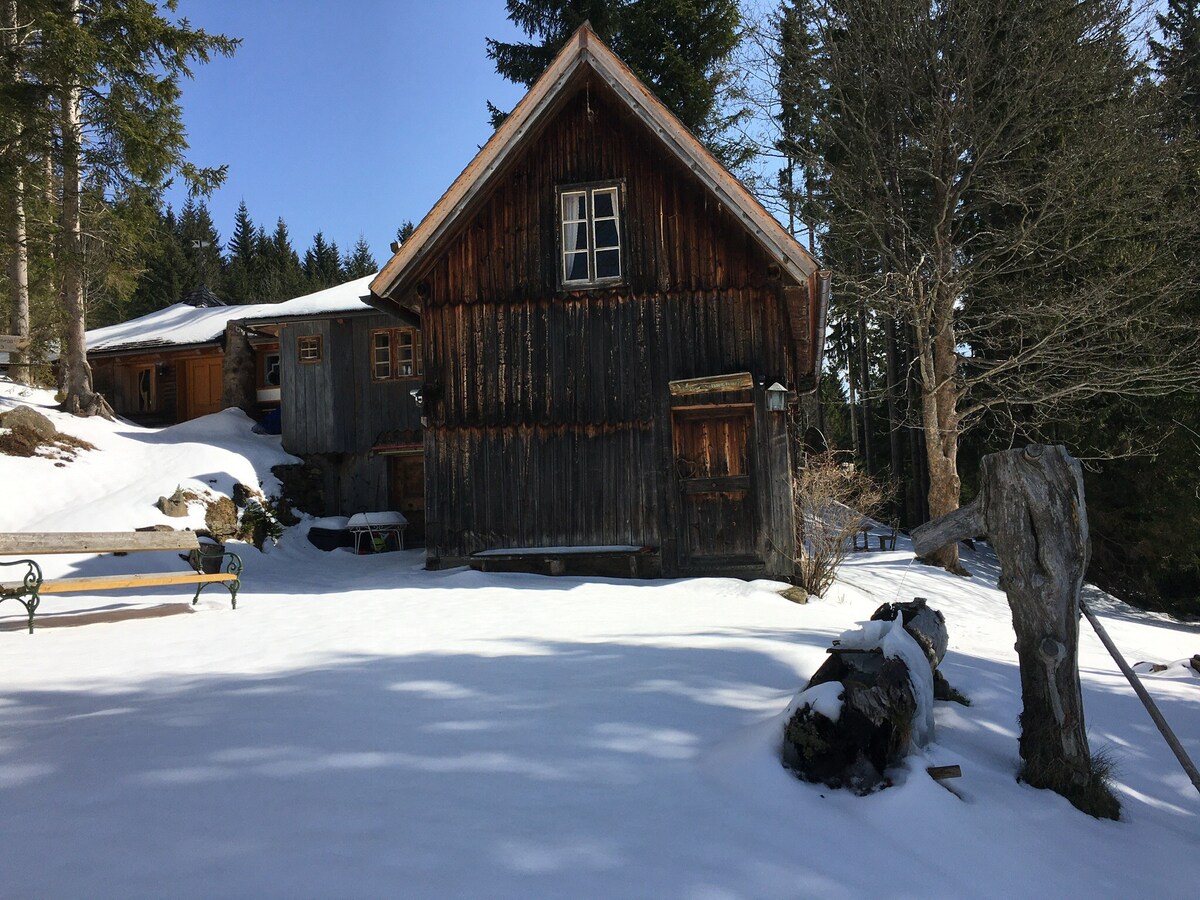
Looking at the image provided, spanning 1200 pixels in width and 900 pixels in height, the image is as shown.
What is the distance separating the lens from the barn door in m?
10.8

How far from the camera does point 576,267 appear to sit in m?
11.5

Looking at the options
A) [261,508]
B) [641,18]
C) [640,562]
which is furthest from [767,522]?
[641,18]

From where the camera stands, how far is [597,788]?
11.0 feet

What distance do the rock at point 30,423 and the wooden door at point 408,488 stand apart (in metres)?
7.00

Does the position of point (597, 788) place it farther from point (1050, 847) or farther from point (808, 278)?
point (808, 278)

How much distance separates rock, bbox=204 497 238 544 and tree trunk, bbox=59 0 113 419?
20.8ft

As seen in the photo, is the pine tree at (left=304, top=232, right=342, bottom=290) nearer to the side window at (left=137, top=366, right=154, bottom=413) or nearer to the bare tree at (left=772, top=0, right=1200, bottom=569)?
the side window at (left=137, top=366, right=154, bottom=413)

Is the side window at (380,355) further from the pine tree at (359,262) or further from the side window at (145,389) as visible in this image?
the pine tree at (359,262)

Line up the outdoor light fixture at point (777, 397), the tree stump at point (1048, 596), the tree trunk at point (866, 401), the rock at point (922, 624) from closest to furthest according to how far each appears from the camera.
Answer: the tree stump at point (1048, 596) < the rock at point (922, 624) < the outdoor light fixture at point (777, 397) < the tree trunk at point (866, 401)

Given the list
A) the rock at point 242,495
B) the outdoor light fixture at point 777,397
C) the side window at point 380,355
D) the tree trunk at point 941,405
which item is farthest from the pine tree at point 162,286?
the outdoor light fixture at point 777,397

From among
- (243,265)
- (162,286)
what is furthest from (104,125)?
(243,265)

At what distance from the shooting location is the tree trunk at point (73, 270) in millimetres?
17438

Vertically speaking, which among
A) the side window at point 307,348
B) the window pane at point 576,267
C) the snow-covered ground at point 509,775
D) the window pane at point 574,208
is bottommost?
the snow-covered ground at point 509,775

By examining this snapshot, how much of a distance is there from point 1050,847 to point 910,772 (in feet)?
2.10
